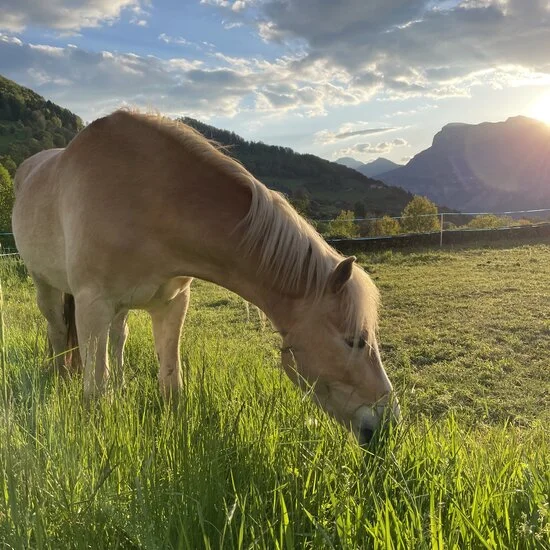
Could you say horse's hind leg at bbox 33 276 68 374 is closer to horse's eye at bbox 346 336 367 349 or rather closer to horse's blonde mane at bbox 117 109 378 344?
horse's blonde mane at bbox 117 109 378 344

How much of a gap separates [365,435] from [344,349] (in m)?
0.39

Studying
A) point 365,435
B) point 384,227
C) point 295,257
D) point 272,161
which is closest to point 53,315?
point 295,257

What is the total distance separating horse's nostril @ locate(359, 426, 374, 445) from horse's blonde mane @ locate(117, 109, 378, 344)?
1.32 feet

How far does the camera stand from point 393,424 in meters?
1.98

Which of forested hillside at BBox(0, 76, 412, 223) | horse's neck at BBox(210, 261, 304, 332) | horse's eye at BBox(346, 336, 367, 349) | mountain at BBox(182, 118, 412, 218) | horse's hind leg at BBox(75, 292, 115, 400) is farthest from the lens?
mountain at BBox(182, 118, 412, 218)

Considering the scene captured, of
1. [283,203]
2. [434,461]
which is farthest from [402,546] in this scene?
[283,203]

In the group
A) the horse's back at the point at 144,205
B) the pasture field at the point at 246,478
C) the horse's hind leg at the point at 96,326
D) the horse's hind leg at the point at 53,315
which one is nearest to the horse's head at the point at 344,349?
the pasture field at the point at 246,478

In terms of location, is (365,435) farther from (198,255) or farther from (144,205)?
(144,205)

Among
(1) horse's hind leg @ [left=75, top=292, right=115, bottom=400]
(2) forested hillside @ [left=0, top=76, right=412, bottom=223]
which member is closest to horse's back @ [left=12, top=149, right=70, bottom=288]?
(1) horse's hind leg @ [left=75, top=292, right=115, bottom=400]

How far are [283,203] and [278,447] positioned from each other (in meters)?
1.27

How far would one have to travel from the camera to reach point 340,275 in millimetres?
2232

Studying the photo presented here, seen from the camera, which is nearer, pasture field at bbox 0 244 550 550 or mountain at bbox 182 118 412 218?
pasture field at bbox 0 244 550 550

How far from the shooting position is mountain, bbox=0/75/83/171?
55.2m

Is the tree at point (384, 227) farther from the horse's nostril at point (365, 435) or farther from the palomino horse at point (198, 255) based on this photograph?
the horse's nostril at point (365, 435)
